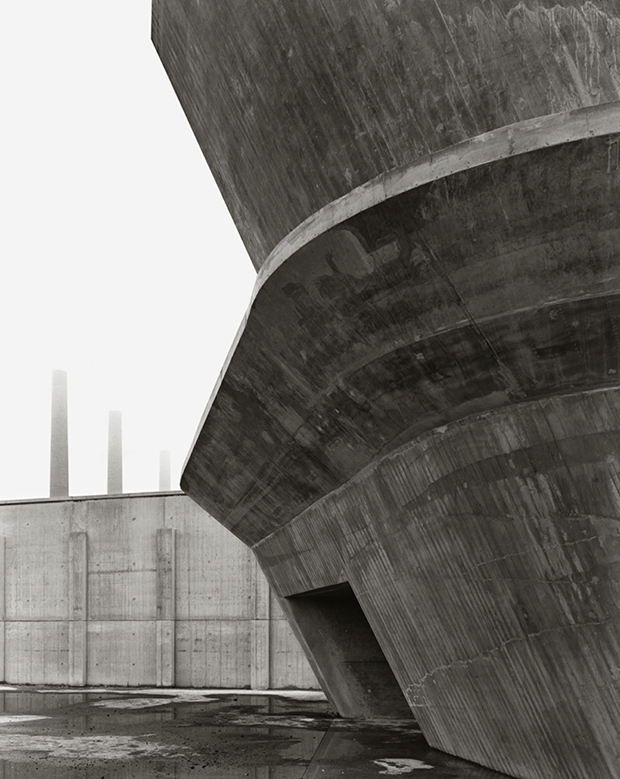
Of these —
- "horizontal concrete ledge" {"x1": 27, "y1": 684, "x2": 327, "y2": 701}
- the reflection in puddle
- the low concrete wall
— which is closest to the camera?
the reflection in puddle

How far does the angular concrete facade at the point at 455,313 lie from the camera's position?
601cm

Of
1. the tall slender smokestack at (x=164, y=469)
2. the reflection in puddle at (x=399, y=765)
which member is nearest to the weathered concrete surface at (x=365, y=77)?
the reflection in puddle at (x=399, y=765)

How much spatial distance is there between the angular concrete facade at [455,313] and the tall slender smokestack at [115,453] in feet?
160

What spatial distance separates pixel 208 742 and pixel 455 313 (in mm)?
7263

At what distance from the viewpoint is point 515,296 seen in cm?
637

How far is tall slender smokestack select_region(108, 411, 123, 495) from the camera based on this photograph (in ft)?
184

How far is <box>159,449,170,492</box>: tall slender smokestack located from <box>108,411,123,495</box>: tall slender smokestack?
536 inches

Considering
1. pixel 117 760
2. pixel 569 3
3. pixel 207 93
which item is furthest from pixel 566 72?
pixel 117 760

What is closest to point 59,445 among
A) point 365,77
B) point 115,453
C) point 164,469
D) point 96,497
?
point 115,453

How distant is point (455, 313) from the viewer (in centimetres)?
666

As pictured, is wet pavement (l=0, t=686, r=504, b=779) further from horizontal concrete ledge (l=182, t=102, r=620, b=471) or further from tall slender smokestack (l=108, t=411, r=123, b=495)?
tall slender smokestack (l=108, t=411, r=123, b=495)

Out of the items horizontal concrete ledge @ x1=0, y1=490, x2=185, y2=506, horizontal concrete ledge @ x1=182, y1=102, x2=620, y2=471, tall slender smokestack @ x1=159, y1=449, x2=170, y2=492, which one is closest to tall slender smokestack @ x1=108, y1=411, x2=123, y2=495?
tall slender smokestack @ x1=159, y1=449, x2=170, y2=492

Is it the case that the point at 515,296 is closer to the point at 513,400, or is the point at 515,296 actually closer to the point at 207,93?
the point at 513,400

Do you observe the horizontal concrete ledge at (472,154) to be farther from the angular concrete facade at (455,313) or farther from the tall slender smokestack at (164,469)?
the tall slender smokestack at (164,469)
